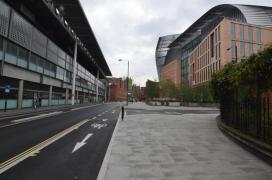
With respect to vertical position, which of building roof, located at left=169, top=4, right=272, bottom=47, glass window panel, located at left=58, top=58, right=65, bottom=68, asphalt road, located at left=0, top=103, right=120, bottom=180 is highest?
building roof, located at left=169, top=4, right=272, bottom=47

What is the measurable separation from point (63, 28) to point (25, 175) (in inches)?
1703

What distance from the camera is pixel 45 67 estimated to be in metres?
41.0

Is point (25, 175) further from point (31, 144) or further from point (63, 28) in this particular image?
point (63, 28)

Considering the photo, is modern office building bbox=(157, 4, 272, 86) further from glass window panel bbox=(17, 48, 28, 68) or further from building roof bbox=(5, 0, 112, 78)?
glass window panel bbox=(17, 48, 28, 68)

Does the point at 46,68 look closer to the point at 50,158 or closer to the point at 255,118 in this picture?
the point at 50,158

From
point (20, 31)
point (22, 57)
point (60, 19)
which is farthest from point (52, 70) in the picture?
point (20, 31)

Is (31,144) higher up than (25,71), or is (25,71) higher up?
(25,71)

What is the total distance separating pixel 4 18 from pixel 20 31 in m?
4.03

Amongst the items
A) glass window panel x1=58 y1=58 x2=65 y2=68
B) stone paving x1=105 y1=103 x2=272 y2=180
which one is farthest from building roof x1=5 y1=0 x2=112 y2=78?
stone paving x1=105 y1=103 x2=272 y2=180

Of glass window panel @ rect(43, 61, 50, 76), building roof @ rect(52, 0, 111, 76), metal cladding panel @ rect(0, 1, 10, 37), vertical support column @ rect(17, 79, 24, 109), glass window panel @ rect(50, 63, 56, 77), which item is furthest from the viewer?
glass window panel @ rect(50, 63, 56, 77)

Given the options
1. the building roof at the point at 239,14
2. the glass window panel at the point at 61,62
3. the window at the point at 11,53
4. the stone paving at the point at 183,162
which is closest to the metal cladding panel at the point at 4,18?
the window at the point at 11,53

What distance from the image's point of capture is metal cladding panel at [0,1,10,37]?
2587cm

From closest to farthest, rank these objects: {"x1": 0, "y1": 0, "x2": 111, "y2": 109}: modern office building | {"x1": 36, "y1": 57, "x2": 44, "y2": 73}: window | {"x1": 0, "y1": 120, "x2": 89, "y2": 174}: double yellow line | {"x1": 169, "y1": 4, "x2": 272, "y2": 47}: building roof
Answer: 1. {"x1": 0, "y1": 120, "x2": 89, "y2": 174}: double yellow line
2. {"x1": 0, "y1": 0, "x2": 111, "y2": 109}: modern office building
3. {"x1": 36, "y1": 57, "x2": 44, "y2": 73}: window
4. {"x1": 169, "y1": 4, "x2": 272, "y2": 47}: building roof

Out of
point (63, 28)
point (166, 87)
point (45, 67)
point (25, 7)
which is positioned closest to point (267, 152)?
point (25, 7)
